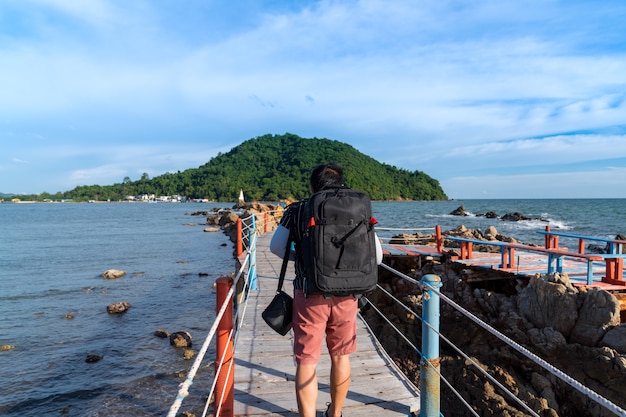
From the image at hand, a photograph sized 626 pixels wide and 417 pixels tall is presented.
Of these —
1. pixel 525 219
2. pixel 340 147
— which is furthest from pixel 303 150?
pixel 525 219

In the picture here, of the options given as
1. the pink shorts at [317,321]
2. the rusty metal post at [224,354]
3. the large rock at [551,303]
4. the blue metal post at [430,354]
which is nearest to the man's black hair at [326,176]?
the pink shorts at [317,321]

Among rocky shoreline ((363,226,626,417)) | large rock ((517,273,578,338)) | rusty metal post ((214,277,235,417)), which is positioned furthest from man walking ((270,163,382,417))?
large rock ((517,273,578,338))

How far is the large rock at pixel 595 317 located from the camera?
22.9 ft

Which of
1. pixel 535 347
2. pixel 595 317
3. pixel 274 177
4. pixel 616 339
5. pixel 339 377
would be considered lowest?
pixel 535 347

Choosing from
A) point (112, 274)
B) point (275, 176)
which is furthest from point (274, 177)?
point (112, 274)

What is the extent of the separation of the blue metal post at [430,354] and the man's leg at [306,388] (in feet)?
3.04

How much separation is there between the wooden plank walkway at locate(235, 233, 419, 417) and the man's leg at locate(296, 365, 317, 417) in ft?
2.95

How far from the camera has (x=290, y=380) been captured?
4.27 m

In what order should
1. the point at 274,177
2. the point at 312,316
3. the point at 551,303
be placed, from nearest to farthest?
the point at 312,316
the point at 551,303
the point at 274,177

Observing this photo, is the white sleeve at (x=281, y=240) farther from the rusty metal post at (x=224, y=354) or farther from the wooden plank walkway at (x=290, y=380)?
the wooden plank walkway at (x=290, y=380)

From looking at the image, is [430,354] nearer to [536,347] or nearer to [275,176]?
[536,347]

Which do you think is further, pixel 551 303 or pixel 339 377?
pixel 551 303

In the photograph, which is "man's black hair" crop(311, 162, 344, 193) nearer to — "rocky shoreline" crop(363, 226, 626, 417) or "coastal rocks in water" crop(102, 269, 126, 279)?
"rocky shoreline" crop(363, 226, 626, 417)

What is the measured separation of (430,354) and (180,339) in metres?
7.45
